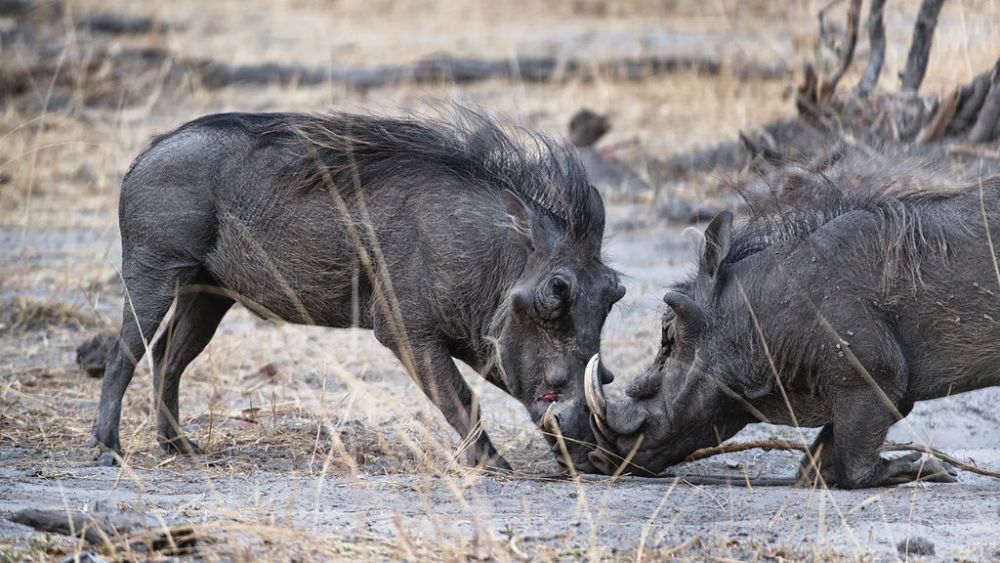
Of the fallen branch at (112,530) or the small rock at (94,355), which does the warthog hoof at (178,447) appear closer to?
the small rock at (94,355)

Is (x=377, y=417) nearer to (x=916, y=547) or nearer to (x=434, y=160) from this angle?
(x=434, y=160)

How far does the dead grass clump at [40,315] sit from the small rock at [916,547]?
4.38 m

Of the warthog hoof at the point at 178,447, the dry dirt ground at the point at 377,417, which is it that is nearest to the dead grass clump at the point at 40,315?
the dry dirt ground at the point at 377,417

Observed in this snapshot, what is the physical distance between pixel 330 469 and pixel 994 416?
2703mm

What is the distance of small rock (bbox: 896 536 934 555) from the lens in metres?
3.44

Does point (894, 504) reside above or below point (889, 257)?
below

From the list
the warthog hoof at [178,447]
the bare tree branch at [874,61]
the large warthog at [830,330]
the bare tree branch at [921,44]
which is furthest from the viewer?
the bare tree branch at [874,61]

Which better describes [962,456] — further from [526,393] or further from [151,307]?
[151,307]

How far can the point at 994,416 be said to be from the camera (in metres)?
5.49

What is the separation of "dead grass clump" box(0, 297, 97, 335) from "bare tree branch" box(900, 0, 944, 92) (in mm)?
4524

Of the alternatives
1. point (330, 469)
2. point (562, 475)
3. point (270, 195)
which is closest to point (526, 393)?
point (562, 475)

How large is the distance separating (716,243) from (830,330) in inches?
18.5

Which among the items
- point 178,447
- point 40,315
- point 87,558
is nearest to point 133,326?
point 178,447

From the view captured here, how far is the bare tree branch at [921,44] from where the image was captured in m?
7.39
